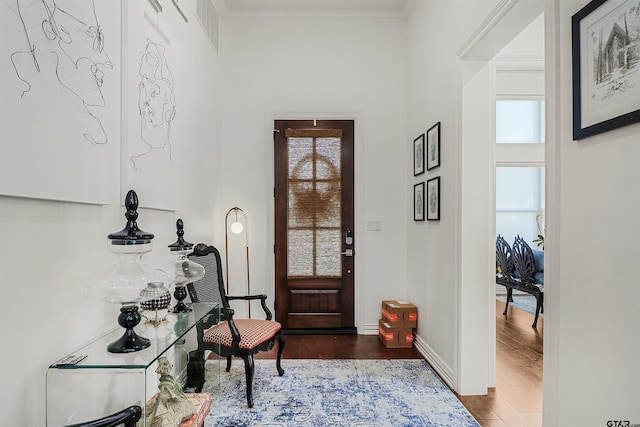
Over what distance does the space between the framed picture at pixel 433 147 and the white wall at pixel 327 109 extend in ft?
2.54

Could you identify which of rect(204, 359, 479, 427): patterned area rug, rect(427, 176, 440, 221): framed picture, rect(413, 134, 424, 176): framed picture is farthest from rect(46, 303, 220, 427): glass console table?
rect(413, 134, 424, 176): framed picture

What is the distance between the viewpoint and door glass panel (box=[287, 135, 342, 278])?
162 inches

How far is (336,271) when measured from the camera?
413cm

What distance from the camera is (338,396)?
2.61m

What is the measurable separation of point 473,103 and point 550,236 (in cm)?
138

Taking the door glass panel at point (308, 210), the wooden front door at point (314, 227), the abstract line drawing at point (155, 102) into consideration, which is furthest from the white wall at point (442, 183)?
the abstract line drawing at point (155, 102)

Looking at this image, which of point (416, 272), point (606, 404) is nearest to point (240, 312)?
point (416, 272)

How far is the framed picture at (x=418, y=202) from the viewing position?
3.53 meters

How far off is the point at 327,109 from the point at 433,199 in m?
1.68

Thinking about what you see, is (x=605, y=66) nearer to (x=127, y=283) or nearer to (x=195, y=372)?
(x=127, y=283)

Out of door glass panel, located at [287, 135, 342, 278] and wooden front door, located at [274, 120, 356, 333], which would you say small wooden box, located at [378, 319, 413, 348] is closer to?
wooden front door, located at [274, 120, 356, 333]

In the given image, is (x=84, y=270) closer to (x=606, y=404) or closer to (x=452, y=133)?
(x=606, y=404)

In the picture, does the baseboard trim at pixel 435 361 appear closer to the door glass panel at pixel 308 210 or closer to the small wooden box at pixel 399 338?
the small wooden box at pixel 399 338

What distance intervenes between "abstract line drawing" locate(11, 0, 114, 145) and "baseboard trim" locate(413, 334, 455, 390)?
9.25 ft
